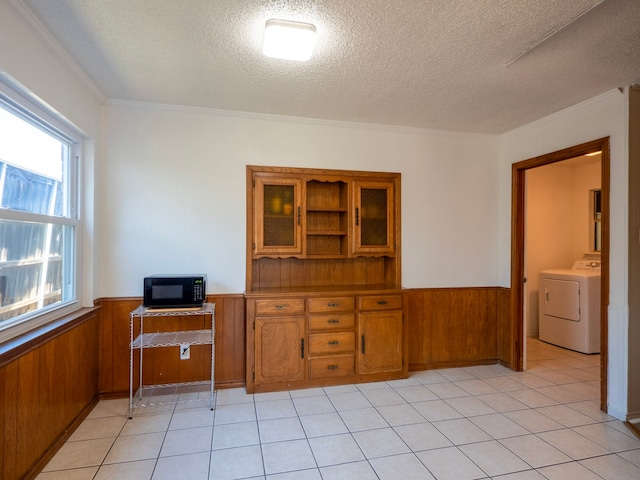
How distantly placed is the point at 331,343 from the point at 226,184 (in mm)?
1693

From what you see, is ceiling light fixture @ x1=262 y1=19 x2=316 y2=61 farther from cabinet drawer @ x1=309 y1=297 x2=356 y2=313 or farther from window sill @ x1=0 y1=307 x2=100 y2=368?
window sill @ x1=0 y1=307 x2=100 y2=368

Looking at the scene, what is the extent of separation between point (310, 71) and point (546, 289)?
4.04 m

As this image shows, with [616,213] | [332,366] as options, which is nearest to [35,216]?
[332,366]

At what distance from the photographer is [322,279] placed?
11.4 feet

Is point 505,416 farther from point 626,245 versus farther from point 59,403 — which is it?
point 59,403

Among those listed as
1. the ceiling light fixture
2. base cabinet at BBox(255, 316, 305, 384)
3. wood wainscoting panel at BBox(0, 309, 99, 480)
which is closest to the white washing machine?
base cabinet at BBox(255, 316, 305, 384)

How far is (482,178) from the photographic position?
374cm

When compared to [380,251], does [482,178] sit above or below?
above

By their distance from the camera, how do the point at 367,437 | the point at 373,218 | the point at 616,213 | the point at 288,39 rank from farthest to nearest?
the point at 373,218
the point at 616,213
the point at 367,437
the point at 288,39

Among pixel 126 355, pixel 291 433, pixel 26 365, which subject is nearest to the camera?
pixel 26 365

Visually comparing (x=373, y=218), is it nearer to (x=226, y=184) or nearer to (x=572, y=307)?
(x=226, y=184)

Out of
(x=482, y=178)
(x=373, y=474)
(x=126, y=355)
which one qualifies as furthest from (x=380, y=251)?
(x=126, y=355)

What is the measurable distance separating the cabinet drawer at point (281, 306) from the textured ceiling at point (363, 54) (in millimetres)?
1667

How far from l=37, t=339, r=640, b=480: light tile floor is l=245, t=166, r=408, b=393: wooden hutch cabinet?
8.5 inches
